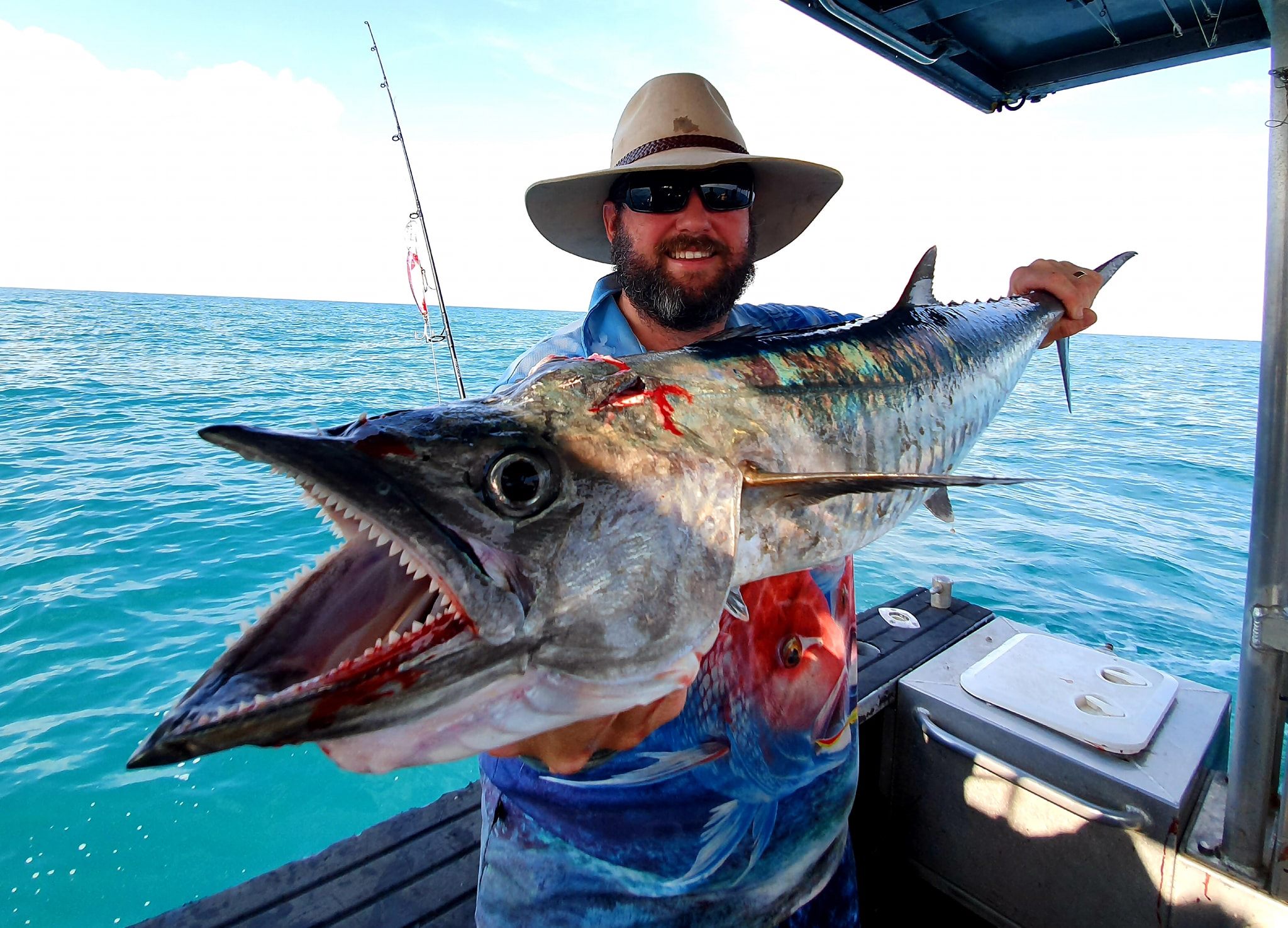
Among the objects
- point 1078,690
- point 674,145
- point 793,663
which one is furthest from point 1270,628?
point 674,145

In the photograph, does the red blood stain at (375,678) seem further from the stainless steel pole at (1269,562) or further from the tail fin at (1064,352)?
the tail fin at (1064,352)

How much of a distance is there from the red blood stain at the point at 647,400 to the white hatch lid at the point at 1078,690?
8.26 ft

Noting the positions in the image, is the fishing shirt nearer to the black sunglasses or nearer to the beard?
the beard

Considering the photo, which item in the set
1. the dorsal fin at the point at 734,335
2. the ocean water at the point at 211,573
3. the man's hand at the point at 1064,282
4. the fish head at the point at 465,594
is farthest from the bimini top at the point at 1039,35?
the ocean water at the point at 211,573

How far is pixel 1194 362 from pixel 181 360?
79.9 m

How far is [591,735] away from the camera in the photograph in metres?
1.36

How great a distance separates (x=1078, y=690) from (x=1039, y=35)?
3023 mm

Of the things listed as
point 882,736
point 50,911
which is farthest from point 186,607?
point 882,736

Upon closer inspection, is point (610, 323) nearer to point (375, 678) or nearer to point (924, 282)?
point (924, 282)

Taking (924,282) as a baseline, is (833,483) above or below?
below

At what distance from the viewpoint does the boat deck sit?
233 centimetres

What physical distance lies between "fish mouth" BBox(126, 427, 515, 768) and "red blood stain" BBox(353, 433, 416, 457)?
9 centimetres

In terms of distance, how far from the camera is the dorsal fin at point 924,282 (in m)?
2.49

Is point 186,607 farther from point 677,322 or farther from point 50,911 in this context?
point 677,322
